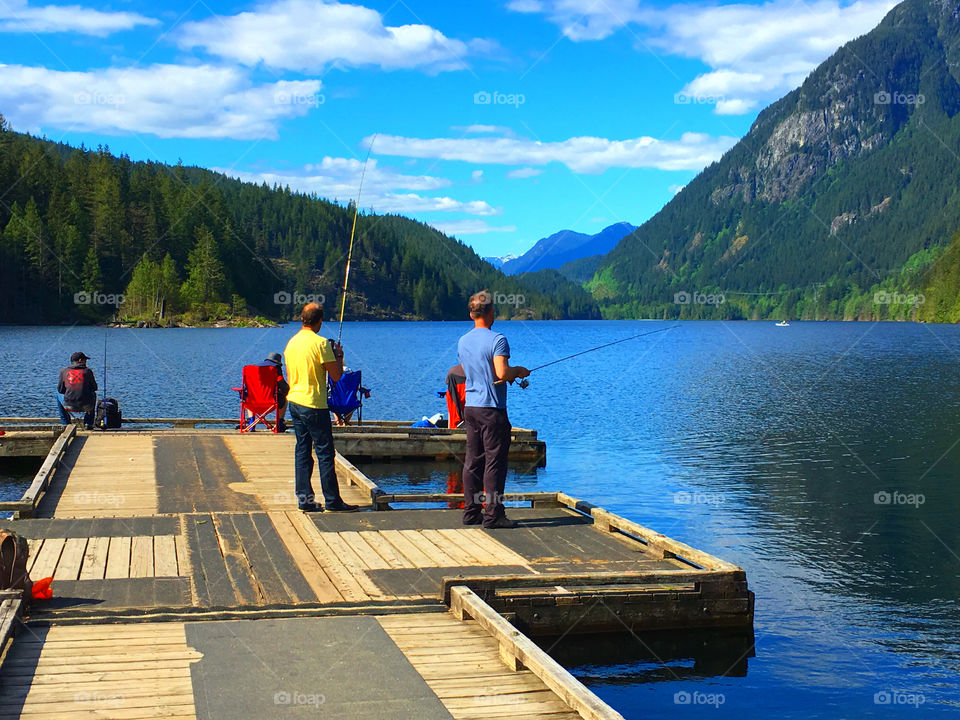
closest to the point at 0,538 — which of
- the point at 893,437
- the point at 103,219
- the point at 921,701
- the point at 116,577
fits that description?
the point at 116,577

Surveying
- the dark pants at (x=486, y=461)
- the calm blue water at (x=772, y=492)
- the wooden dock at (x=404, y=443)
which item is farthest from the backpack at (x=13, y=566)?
the wooden dock at (x=404, y=443)

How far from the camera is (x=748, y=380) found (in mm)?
54000

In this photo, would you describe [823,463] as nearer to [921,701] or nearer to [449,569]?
[921,701]

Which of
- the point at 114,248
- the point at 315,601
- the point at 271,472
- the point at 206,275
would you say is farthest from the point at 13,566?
the point at 114,248

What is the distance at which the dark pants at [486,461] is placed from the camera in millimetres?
10562

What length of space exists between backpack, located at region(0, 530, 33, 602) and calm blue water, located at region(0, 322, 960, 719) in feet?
15.6

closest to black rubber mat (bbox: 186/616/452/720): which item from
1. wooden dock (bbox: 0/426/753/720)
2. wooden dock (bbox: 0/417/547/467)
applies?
wooden dock (bbox: 0/426/753/720)

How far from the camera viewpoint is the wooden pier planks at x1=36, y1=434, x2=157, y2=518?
39.5 ft

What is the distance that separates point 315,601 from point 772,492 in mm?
14727

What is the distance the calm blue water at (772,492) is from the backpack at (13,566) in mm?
4758

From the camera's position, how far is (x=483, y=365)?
10516 millimetres

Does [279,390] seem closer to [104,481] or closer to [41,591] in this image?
[104,481]

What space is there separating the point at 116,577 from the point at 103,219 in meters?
136

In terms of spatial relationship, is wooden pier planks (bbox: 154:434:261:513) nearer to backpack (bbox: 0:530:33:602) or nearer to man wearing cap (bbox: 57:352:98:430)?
man wearing cap (bbox: 57:352:98:430)
